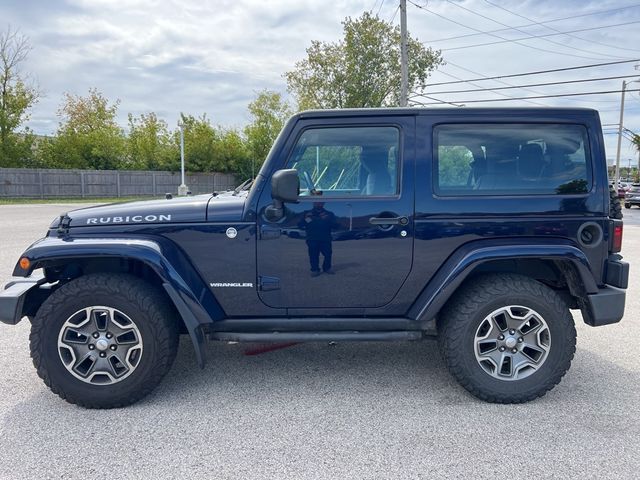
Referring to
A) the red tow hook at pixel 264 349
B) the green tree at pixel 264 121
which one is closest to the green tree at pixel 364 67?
the green tree at pixel 264 121

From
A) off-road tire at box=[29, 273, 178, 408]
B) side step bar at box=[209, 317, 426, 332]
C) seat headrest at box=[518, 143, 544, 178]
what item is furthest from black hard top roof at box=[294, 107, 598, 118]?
off-road tire at box=[29, 273, 178, 408]

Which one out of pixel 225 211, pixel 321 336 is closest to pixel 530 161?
pixel 321 336

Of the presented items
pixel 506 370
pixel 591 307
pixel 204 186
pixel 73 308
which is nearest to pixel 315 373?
pixel 506 370

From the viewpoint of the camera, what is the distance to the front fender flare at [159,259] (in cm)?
285

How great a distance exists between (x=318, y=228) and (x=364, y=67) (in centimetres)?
2515

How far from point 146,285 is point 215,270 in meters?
0.49

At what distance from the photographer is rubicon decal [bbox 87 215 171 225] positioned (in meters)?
3.03

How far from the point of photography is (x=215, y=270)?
119 inches

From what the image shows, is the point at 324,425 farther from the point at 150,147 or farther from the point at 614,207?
the point at 150,147

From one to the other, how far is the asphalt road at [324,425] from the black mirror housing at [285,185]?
4.68 ft

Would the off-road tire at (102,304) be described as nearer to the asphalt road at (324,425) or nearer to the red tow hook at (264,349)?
the asphalt road at (324,425)

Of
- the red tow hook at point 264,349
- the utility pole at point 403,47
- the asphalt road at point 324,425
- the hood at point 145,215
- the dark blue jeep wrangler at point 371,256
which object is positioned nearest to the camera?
the asphalt road at point 324,425

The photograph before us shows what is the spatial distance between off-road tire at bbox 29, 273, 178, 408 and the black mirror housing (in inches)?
44.5

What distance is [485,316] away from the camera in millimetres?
2996
